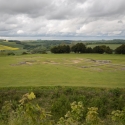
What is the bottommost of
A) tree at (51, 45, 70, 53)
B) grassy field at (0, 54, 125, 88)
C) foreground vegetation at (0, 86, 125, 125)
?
foreground vegetation at (0, 86, 125, 125)

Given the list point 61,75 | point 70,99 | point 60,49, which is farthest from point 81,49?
point 70,99

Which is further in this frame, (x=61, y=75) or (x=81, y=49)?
(x=81, y=49)

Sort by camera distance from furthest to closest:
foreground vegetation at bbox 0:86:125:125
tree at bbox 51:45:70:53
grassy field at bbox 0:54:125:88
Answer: tree at bbox 51:45:70:53
grassy field at bbox 0:54:125:88
foreground vegetation at bbox 0:86:125:125

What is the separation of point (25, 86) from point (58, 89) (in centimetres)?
343

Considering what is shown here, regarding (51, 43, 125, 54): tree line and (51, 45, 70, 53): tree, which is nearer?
(51, 43, 125, 54): tree line

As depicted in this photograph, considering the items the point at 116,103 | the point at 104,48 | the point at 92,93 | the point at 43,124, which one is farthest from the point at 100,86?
the point at 104,48

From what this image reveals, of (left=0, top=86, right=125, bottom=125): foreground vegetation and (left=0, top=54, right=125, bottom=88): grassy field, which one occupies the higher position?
(left=0, top=54, right=125, bottom=88): grassy field

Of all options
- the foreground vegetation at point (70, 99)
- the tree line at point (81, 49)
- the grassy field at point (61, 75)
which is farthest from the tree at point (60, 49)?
the foreground vegetation at point (70, 99)

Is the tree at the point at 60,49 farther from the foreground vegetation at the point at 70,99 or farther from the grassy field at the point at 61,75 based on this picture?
the foreground vegetation at the point at 70,99

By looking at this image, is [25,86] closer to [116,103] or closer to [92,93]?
[92,93]

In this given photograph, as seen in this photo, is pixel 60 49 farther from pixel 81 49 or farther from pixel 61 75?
pixel 61 75

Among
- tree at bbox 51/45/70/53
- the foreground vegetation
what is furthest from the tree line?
the foreground vegetation

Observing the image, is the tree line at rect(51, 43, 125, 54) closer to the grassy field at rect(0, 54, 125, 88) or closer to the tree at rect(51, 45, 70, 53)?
the tree at rect(51, 45, 70, 53)

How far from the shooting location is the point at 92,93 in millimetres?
16625
